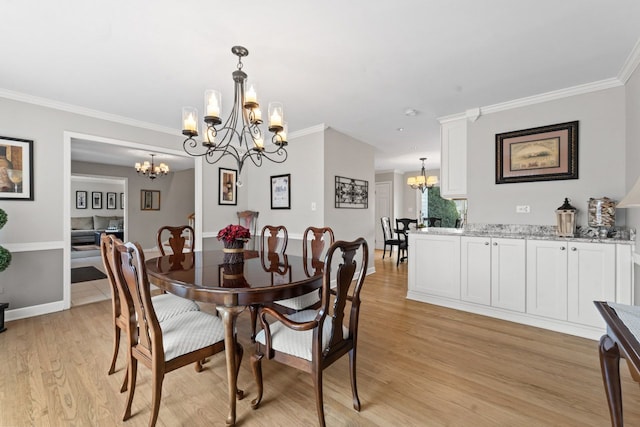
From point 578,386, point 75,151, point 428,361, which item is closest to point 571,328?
point 578,386

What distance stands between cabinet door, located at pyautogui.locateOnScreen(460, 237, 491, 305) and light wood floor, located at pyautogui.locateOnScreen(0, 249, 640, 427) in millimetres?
445

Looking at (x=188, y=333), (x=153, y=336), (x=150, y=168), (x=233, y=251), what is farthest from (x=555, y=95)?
(x=150, y=168)

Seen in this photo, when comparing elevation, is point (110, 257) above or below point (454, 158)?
below

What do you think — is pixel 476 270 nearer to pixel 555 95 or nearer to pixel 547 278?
pixel 547 278

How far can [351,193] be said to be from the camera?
15.8ft

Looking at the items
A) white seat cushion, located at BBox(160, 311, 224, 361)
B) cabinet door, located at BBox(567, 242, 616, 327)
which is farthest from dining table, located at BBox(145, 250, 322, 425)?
cabinet door, located at BBox(567, 242, 616, 327)

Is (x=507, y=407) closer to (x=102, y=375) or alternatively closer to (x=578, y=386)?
(x=578, y=386)

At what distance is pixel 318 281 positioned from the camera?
1782 millimetres

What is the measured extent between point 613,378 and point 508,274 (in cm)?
201

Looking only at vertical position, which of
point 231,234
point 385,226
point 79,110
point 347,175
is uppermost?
point 79,110

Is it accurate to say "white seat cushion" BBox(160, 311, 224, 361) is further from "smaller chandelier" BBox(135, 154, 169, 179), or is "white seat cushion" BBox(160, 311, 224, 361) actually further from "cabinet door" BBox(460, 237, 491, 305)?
"smaller chandelier" BBox(135, 154, 169, 179)

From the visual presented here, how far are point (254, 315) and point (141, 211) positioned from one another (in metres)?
7.03

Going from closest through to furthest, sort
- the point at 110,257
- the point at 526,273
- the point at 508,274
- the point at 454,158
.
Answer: the point at 110,257
the point at 526,273
the point at 508,274
the point at 454,158

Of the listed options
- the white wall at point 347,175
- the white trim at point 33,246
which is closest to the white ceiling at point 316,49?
the white wall at point 347,175
